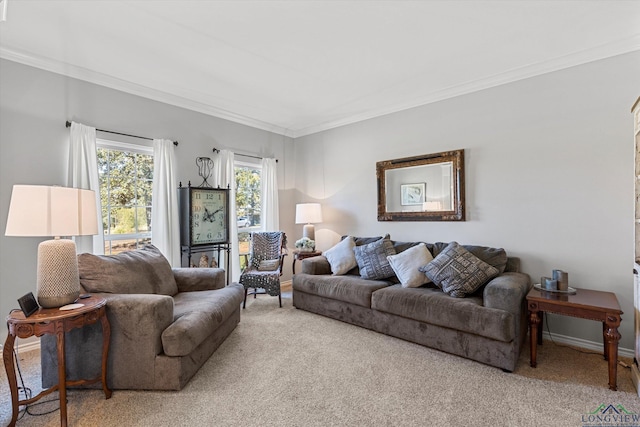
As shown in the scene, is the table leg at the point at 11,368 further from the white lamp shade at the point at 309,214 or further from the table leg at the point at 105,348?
the white lamp shade at the point at 309,214

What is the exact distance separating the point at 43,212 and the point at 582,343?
4.28 m

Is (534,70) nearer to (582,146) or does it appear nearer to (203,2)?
(582,146)

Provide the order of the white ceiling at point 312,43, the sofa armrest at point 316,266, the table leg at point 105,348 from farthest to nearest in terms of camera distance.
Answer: the sofa armrest at point 316,266, the white ceiling at point 312,43, the table leg at point 105,348

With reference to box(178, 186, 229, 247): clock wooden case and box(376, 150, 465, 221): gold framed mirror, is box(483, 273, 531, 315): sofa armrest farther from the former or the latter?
box(178, 186, 229, 247): clock wooden case

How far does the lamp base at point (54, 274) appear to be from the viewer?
185 cm

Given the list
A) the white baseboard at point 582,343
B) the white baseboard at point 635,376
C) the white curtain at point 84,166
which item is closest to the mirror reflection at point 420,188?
the white baseboard at point 582,343

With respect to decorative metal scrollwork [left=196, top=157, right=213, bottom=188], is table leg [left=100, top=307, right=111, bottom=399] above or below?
below

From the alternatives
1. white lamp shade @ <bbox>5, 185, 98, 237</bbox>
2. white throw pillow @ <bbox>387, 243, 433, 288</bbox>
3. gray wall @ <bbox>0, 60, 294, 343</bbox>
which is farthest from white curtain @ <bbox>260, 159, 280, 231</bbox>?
white lamp shade @ <bbox>5, 185, 98, 237</bbox>

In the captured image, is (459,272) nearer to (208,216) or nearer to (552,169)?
(552,169)

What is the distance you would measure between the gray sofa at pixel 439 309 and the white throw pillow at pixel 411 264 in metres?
0.09

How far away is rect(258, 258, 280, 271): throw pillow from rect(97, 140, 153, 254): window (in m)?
1.43

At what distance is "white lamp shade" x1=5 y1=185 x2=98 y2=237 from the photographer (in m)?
1.75

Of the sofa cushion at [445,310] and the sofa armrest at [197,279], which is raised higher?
the sofa armrest at [197,279]

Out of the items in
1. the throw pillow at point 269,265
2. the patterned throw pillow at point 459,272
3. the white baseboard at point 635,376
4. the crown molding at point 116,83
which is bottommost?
the white baseboard at point 635,376
